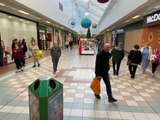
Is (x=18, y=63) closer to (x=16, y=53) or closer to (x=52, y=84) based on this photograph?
(x=16, y=53)

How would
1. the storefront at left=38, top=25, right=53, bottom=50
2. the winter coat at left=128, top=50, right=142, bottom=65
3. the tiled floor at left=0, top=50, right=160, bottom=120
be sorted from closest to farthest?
the tiled floor at left=0, top=50, right=160, bottom=120 < the winter coat at left=128, top=50, right=142, bottom=65 < the storefront at left=38, top=25, right=53, bottom=50

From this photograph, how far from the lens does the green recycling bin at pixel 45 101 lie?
2143 millimetres

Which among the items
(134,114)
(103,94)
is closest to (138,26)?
(103,94)

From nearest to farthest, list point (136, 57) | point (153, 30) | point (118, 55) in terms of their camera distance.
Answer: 1. point (136, 57)
2. point (118, 55)
3. point (153, 30)

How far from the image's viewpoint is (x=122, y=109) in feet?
12.5

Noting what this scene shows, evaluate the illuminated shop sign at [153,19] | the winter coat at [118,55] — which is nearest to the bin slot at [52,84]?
the winter coat at [118,55]

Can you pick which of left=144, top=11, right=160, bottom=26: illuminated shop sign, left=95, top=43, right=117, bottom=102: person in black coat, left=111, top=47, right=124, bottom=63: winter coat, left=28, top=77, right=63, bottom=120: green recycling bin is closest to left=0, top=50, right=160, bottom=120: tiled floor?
left=95, top=43, right=117, bottom=102: person in black coat

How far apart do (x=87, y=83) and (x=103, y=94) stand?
1202mm

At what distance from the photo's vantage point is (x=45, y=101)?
212 centimetres

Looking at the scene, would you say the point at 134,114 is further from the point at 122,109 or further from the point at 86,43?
the point at 86,43

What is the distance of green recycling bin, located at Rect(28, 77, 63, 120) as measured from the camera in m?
2.14

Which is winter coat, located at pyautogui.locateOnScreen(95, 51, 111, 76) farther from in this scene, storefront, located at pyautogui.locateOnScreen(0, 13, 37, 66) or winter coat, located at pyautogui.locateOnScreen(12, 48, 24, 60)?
storefront, located at pyautogui.locateOnScreen(0, 13, 37, 66)

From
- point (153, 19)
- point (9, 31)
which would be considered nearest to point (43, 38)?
point (9, 31)

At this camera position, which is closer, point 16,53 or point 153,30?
point 16,53
